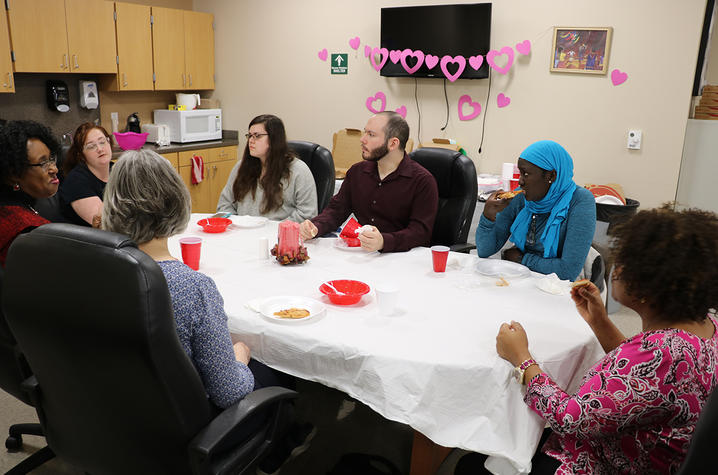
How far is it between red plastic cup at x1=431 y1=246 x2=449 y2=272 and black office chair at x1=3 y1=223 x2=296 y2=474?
895mm

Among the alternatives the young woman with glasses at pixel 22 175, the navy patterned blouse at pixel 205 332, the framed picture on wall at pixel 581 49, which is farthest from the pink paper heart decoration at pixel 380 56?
the navy patterned blouse at pixel 205 332

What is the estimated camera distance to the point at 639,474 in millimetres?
1231

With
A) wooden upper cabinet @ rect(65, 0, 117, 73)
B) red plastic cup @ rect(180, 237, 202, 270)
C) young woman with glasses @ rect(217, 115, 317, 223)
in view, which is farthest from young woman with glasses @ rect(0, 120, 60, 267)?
wooden upper cabinet @ rect(65, 0, 117, 73)

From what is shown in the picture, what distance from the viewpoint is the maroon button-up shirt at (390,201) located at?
2.67 m

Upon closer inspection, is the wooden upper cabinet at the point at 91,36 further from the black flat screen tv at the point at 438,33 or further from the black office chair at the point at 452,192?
the black office chair at the point at 452,192

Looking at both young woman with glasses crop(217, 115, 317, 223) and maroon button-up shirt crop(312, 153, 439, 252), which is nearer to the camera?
maroon button-up shirt crop(312, 153, 439, 252)

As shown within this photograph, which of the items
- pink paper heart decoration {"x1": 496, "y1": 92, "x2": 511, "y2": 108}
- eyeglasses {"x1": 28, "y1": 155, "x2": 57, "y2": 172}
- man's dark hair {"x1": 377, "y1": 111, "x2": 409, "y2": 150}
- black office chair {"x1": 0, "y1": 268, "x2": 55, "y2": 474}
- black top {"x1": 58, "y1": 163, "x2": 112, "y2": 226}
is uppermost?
pink paper heart decoration {"x1": 496, "y1": 92, "x2": 511, "y2": 108}

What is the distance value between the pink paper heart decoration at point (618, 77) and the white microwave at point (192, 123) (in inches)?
143

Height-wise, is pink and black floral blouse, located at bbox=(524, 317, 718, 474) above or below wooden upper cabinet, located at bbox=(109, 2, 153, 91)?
below

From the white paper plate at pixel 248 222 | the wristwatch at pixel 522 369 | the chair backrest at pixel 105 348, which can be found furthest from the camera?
the white paper plate at pixel 248 222

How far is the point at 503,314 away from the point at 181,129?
4322mm

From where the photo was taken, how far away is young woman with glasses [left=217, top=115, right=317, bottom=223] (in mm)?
3098

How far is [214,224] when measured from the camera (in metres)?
2.65

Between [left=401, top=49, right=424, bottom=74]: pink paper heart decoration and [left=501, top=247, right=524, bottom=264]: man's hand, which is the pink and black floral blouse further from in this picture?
[left=401, top=49, right=424, bottom=74]: pink paper heart decoration
